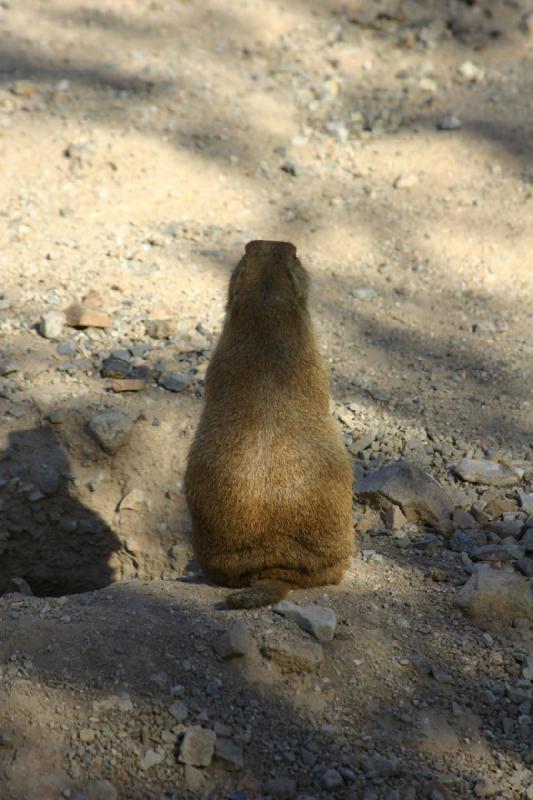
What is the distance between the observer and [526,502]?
4.57m

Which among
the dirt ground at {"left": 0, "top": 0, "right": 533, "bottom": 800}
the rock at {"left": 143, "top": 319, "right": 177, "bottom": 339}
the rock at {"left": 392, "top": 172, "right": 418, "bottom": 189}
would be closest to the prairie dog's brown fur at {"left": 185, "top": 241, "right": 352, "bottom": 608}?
the dirt ground at {"left": 0, "top": 0, "right": 533, "bottom": 800}

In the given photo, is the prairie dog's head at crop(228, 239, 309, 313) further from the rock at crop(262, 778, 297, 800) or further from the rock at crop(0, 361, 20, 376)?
the rock at crop(0, 361, 20, 376)

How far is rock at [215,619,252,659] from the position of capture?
3.13 metres

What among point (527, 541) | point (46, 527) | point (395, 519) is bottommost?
point (46, 527)

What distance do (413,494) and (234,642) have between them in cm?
158

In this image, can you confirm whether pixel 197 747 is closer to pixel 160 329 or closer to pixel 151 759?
pixel 151 759

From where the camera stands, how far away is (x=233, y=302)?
3818 mm

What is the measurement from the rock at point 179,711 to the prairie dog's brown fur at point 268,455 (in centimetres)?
53

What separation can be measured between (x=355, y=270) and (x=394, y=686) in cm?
379

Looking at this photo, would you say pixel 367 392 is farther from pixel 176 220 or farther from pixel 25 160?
pixel 25 160

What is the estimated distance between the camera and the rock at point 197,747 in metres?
2.76

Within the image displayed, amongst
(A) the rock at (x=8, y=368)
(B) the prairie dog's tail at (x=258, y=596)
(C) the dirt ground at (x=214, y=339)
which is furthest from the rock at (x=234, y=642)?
(A) the rock at (x=8, y=368)

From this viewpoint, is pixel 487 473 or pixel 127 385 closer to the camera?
pixel 487 473

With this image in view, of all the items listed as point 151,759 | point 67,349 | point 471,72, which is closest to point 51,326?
point 67,349
